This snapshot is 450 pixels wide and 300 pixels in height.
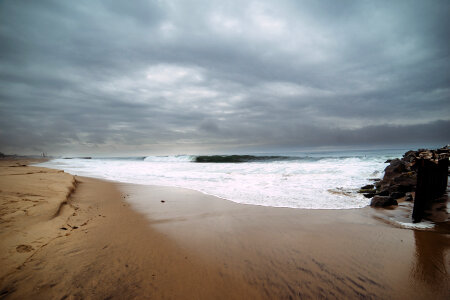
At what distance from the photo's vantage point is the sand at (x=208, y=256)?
2.23 metres

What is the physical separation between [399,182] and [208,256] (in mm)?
9439

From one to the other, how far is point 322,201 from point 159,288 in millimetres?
5912

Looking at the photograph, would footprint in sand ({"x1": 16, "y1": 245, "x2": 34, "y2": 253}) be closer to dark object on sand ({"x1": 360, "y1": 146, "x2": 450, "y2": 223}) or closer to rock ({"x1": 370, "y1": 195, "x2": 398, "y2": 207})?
dark object on sand ({"x1": 360, "y1": 146, "x2": 450, "y2": 223})

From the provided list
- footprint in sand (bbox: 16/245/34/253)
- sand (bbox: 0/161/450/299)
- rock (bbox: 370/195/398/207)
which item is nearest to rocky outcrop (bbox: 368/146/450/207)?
rock (bbox: 370/195/398/207)

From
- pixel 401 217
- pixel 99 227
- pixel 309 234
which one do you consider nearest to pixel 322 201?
pixel 401 217

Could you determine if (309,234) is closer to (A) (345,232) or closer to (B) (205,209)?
(A) (345,232)

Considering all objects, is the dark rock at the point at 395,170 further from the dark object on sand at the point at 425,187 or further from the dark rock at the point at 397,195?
the dark object on sand at the point at 425,187

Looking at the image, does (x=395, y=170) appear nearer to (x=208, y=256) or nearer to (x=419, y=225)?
(x=419, y=225)

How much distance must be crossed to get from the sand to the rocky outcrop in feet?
6.38

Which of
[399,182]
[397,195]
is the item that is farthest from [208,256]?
[399,182]

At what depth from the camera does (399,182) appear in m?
8.36

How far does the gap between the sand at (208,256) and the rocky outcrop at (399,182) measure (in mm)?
1944

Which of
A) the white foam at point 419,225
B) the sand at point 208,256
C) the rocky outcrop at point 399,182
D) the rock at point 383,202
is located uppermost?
the rocky outcrop at point 399,182

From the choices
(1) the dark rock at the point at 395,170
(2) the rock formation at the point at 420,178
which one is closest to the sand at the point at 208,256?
(2) the rock formation at the point at 420,178
